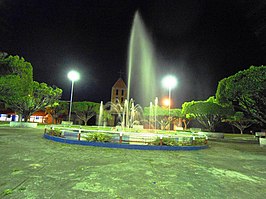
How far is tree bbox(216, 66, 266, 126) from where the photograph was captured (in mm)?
17906

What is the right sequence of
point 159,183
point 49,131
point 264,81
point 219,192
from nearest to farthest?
point 219,192
point 159,183
point 49,131
point 264,81

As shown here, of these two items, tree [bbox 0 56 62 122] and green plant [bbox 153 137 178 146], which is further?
tree [bbox 0 56 62 122]

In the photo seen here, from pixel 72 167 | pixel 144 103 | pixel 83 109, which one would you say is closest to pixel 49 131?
pixel 72 167

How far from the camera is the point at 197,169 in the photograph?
6988 millimetres

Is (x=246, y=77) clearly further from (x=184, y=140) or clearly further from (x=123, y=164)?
(x=123, y=164)

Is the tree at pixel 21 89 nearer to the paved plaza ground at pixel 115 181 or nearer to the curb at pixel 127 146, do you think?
the curb at pixel 127 146

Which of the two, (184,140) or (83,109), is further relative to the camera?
(83,109)

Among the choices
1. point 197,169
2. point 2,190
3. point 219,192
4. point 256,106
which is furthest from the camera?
point 256,106

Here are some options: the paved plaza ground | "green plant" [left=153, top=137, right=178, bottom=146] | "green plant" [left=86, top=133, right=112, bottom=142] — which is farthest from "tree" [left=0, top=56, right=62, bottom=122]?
"green plant" [left=153, top=137, right=178, bottom=146]

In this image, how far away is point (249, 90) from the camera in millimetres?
18734

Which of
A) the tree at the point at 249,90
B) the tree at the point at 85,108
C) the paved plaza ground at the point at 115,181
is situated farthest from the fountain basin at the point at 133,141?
the tree at the point at 85,108

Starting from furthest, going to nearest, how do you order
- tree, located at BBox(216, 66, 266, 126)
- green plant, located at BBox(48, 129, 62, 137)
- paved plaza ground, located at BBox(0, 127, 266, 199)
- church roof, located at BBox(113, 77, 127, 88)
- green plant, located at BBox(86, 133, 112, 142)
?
church roof, located at BBox(113, 77, 127, 88) < tree, located at BBox(216, 66, 266, 126) < green plant, located at BBox(48, 129, 62, 137) < green plant, located at BBox(86, 133, 112, 142) < paved plaza ground, located at BBox(0, 127, 266, 199)

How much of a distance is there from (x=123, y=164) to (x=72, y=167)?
6.81 feet

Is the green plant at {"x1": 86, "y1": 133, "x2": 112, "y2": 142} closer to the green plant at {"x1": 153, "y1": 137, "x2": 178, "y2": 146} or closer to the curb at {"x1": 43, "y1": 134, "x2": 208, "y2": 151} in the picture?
the curb at {"x1": 43, "y1": 134, "x2": 208, "y2": 151}
